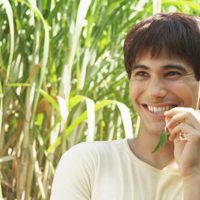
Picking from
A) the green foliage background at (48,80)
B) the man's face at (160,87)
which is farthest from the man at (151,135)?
the green foliage background at (48,80)

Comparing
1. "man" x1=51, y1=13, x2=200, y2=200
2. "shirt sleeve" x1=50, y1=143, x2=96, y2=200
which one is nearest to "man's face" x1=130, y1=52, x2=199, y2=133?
"man" x1=51, y1=13, x2=200, y2=200

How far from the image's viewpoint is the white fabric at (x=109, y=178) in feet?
4.42

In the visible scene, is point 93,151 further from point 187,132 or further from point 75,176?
point 187,132

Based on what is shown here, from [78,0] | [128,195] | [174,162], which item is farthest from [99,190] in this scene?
[78,0]

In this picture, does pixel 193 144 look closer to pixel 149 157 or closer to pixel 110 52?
pixel 149 157

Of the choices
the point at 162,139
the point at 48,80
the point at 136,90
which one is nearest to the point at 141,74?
the point at 136,90

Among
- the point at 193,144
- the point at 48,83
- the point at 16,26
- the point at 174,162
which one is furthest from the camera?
the point at 48,83

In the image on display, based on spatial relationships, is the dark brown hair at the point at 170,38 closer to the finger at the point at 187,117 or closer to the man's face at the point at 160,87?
the man's face at the point at 160,87

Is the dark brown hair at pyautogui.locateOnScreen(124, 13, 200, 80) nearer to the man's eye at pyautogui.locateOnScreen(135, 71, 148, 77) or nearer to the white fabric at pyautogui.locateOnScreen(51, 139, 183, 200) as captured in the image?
the man's eye at pyautogui.locateOnScreen(135, 71, 148, 77)

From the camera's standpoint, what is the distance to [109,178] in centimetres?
137

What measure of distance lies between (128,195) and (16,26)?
0.67 meters

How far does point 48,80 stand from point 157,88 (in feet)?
2.15

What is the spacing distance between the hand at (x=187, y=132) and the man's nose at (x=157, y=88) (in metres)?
0.05

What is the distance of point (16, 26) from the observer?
1.82 metres
